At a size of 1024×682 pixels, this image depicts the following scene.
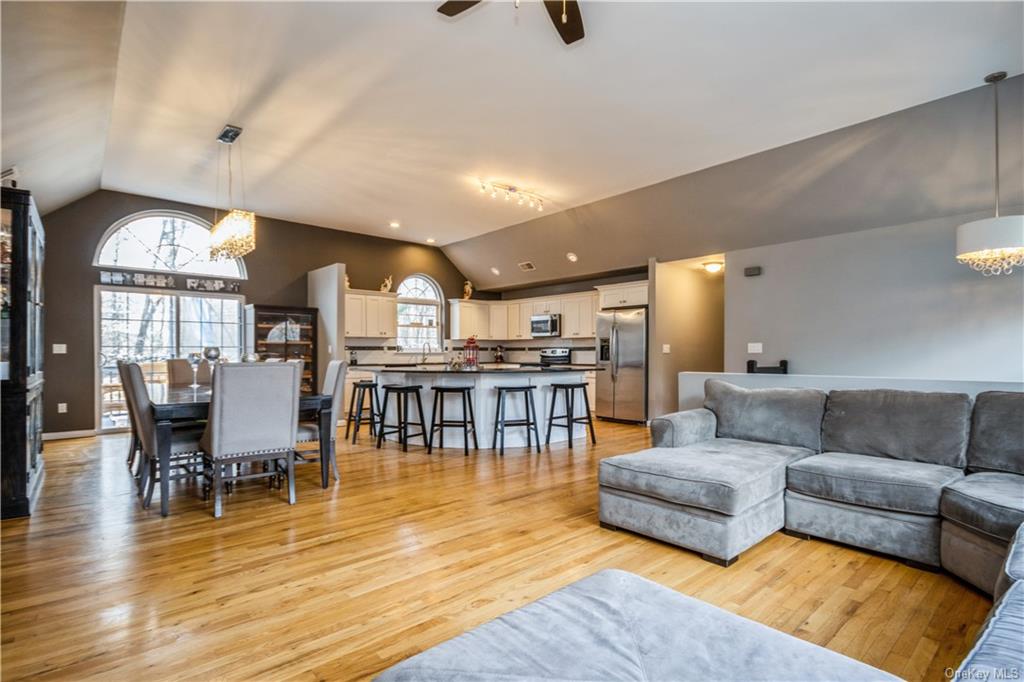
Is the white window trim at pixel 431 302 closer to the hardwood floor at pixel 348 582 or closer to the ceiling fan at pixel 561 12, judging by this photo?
the hardwood floor at pixel 348 582

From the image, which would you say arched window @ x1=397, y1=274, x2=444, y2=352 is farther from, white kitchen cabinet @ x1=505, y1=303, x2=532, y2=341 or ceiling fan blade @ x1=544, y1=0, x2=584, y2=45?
ceiling fan blade @ x1=544, y1=0, x2=584, y2=45

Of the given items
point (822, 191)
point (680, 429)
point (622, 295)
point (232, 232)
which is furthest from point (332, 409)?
point (822, 191)

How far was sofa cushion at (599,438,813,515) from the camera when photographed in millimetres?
2656

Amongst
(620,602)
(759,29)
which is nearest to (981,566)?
(620,602)

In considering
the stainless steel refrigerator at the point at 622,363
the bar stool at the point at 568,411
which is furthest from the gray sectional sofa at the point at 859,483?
the stainless steel refrigerator at the point at 622,363

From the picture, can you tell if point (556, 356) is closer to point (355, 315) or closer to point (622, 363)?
point (622, 363)

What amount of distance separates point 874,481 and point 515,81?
350 centimetres

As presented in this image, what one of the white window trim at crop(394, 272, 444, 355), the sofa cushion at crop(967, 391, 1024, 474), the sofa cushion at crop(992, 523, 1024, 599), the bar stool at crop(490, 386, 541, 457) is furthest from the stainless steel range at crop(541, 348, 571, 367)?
the sofa cushion at crop(992, 523, 1024, 599)

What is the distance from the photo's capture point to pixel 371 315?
846cm

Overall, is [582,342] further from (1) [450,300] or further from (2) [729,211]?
(2) [729,211]

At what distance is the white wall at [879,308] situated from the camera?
4789 mm

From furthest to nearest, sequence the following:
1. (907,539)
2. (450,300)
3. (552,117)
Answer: (450,300) < (552,117) < (907,539)

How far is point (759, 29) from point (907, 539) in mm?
3055

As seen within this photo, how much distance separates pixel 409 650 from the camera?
1.89 metres
